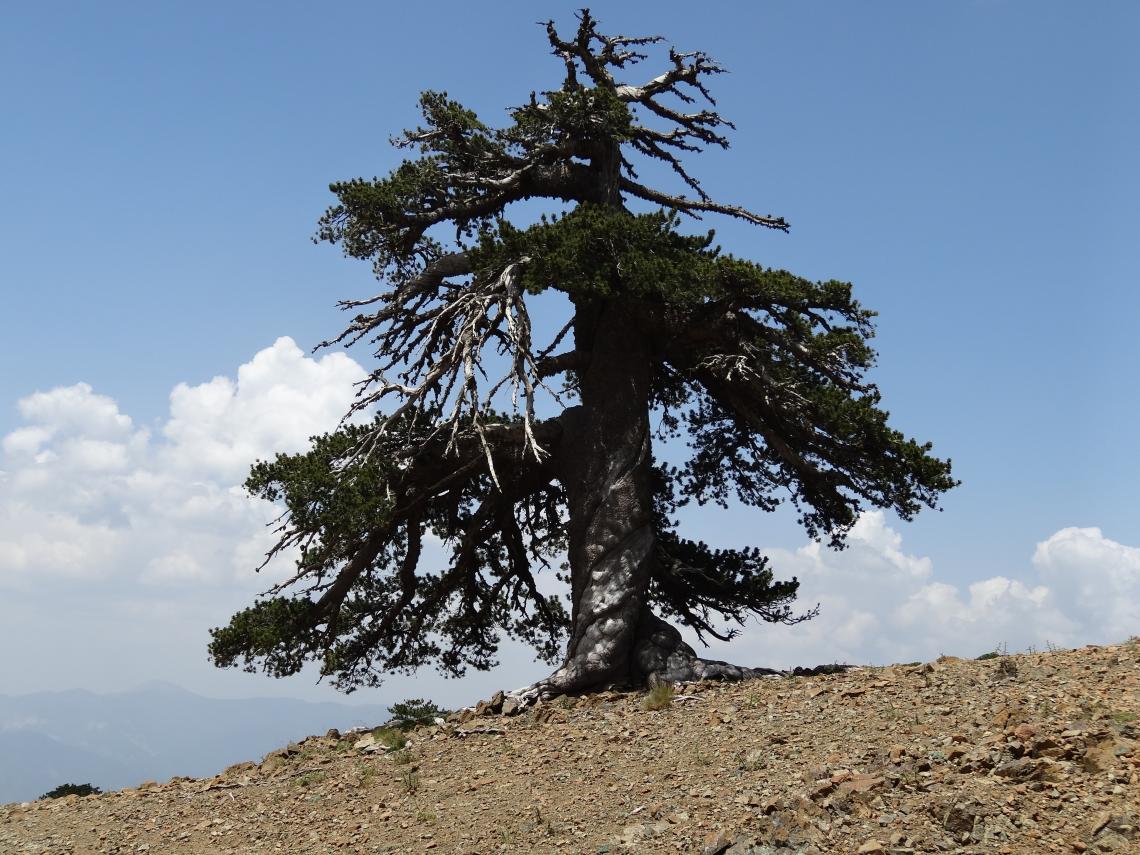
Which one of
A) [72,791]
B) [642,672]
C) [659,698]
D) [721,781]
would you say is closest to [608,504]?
[642,672]

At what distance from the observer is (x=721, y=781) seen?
1038 centimetres

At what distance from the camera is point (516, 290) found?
16047 mm

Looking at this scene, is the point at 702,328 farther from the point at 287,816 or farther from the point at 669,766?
the point at 287,816

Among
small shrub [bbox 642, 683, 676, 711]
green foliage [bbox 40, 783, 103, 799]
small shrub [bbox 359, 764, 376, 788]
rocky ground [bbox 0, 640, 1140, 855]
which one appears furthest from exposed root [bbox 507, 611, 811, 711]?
green foliage [bbox 40, 783, 103, 799]

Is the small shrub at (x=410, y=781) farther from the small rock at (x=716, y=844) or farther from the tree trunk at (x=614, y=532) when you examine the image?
the small rock at (x=716, y=844)

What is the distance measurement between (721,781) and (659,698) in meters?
3.87

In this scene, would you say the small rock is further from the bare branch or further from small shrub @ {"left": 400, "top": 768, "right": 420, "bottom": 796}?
the bare branch

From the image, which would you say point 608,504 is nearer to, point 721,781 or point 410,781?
point 410,781

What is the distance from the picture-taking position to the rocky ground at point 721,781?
336 inches

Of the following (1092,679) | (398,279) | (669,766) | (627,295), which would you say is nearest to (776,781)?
(669,766)

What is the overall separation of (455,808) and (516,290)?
8.28 m

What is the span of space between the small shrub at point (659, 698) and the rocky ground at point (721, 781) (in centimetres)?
15

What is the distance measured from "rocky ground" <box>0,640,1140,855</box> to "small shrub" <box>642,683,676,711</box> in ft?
0.50

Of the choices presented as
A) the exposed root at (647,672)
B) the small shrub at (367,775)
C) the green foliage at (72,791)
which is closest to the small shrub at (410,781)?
the small shrub at (367,775)
